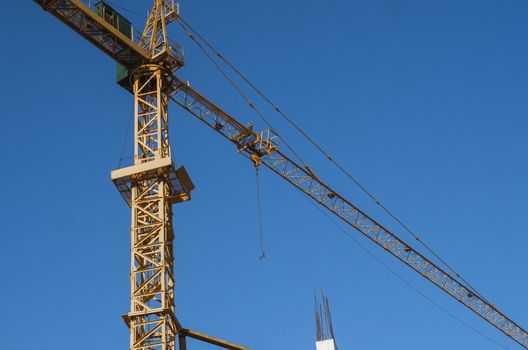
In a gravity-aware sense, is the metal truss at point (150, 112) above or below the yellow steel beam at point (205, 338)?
above

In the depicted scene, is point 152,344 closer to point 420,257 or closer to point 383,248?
point 383,248

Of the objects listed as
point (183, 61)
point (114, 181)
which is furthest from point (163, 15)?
point (114, 181)

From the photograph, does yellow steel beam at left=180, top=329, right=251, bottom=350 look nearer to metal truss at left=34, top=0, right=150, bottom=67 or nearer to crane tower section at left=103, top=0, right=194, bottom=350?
crane tower section at left=103, top=0, right=194, bottom=350

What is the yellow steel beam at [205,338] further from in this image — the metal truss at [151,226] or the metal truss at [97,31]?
the metal truss at [97,31]

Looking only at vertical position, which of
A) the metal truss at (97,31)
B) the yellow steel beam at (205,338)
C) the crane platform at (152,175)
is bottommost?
the yellow steel beam at (205,338)

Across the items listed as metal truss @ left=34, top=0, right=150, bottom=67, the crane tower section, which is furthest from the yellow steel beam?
metal truss @ left=34, top=0, right=150, bottom=67

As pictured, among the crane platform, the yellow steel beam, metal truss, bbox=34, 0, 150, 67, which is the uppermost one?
metal truss, bbox=34, 0, 150, 67

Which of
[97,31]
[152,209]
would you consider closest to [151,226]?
[152,209]

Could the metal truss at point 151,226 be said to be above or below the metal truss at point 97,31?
below

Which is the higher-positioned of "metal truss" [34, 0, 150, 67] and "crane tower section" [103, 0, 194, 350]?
"metal truss" [34, 0, 150, 67]

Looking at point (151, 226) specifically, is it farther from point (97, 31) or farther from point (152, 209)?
point (97, 31)

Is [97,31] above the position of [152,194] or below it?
above

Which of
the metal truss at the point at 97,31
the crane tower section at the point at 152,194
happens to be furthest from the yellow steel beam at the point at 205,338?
the metal truss at the point at 97,31

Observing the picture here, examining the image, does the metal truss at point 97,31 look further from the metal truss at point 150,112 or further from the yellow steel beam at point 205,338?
the yellow steel beam at point 205,338
